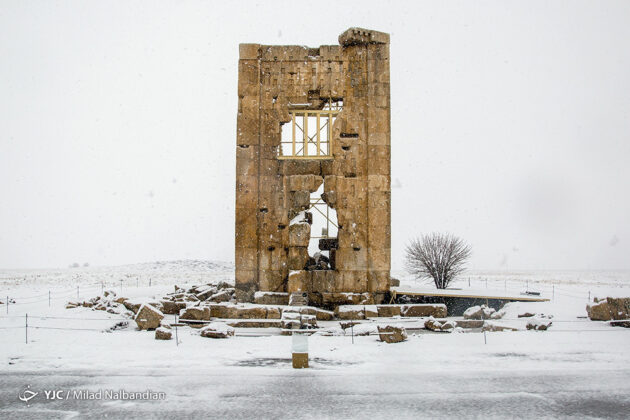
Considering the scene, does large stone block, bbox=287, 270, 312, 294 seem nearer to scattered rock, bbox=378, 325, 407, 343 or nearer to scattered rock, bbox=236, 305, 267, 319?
scattered rock, bbox=236, 305, 267, 319

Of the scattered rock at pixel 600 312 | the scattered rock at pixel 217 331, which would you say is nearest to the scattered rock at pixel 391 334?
the scattered rock at pixel 217 331

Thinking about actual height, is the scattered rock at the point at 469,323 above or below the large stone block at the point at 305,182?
below

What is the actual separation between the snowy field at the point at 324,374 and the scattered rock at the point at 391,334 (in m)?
0.34

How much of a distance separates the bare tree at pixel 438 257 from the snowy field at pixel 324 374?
16.2m

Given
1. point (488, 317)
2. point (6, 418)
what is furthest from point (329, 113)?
point (6, 418)

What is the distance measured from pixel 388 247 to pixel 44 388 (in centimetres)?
1226

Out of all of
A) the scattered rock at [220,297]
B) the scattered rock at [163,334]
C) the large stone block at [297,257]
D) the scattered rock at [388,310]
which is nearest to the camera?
the scattered rock at [163,334]

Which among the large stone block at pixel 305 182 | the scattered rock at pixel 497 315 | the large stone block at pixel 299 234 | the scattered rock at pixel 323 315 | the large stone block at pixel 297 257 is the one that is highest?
the large stone block at pixel 305 182

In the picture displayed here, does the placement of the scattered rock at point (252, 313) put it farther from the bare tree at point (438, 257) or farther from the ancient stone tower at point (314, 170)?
the bare tree at point (438, 257)

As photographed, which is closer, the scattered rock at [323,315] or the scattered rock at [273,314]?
the scattered rock at [273,314]

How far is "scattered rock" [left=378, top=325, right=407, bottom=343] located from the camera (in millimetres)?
12784

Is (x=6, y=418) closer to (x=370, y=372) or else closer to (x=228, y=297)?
(x=370, y=372)

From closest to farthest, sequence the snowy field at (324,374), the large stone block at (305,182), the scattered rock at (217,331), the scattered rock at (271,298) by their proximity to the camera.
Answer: the snowy field at (324,374) → the scattered rock at (217,331) → the scattered rock at (271,298) → the large stone block at (305,182)

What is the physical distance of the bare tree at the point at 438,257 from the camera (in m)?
31.2
